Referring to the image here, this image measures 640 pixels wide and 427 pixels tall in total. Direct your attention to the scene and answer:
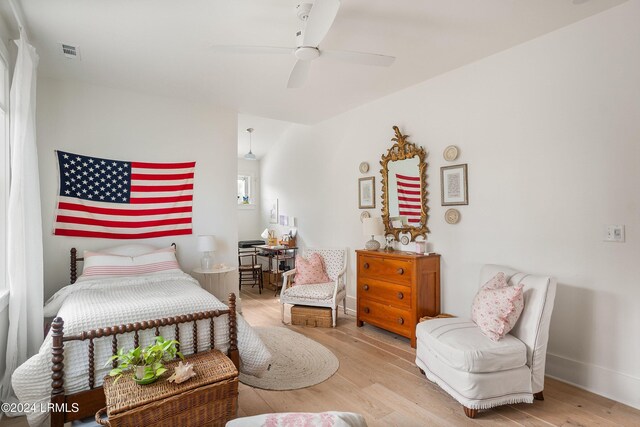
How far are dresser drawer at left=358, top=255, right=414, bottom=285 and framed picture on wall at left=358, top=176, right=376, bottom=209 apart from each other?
30.2 inches

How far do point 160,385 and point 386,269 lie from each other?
2443 mm

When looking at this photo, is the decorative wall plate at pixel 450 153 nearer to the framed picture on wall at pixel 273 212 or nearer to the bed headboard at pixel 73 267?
the framed picture on wall at pixel 273 212

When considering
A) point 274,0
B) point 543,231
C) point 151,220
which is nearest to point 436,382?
point 543,231

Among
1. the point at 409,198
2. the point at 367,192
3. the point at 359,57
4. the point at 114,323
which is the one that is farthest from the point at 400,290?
the point at 114,323

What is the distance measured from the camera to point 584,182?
8.46 feet

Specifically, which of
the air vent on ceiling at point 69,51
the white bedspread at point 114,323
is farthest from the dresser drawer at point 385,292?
the air vent on ceiling at point 69,51

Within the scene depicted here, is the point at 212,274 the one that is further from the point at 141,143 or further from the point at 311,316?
the point at 141,143

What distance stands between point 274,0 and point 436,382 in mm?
2947

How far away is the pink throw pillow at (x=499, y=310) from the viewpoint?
2.34 metres

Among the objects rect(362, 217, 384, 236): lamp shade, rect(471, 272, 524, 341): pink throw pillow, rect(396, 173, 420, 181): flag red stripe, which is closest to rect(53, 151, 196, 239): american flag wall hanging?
rect(362, 217, 384, 236): lamp shade

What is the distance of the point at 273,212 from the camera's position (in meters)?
6.64

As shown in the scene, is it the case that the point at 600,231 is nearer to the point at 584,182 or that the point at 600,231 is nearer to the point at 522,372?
the point at 584,182

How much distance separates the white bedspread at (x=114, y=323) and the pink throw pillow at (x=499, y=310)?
160 cm

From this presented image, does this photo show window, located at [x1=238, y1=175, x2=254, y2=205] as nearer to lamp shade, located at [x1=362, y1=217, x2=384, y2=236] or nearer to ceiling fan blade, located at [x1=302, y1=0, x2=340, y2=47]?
lamp shade, located at [x1=362, y1=217, x2=384, y2=236]
